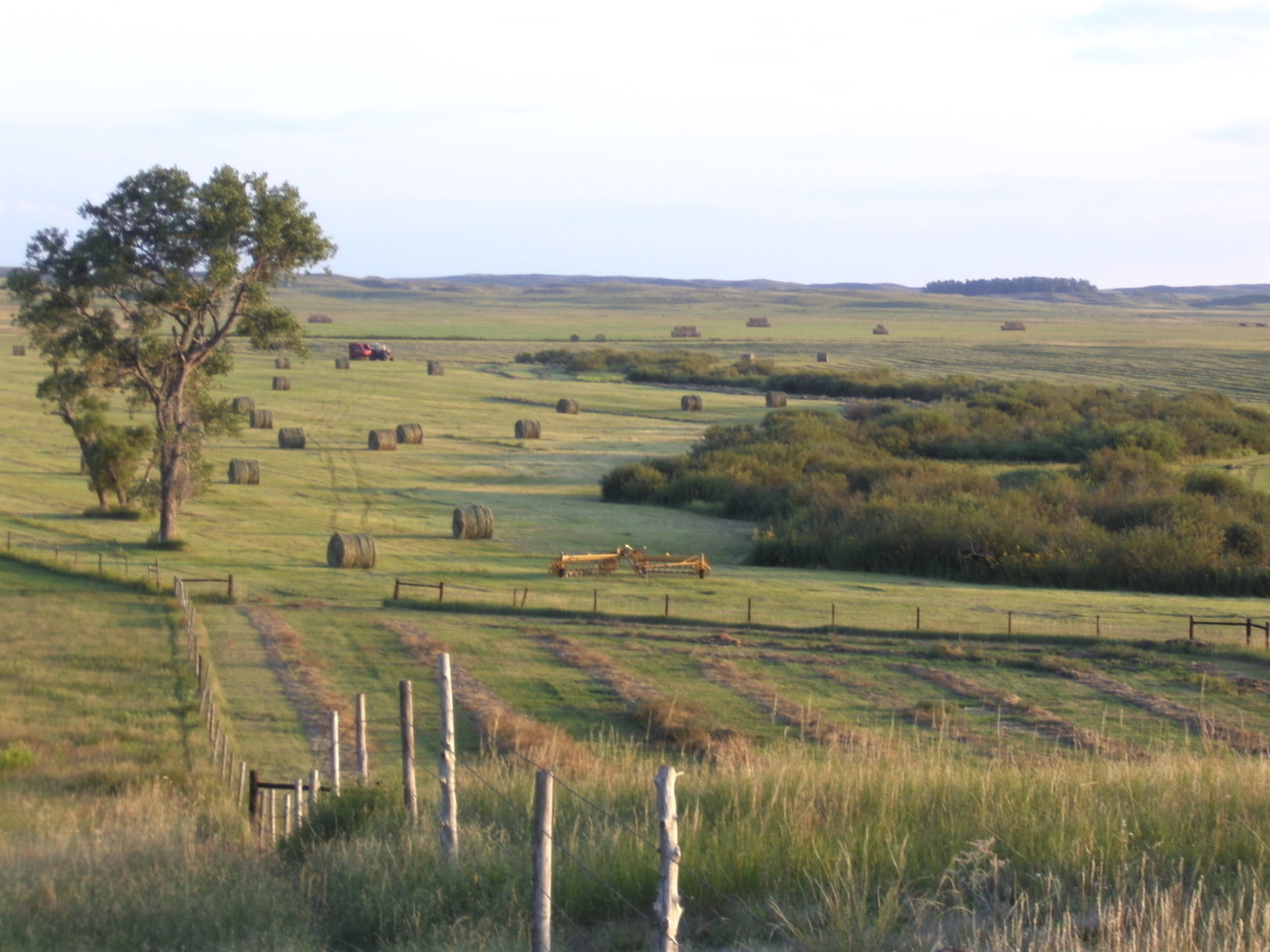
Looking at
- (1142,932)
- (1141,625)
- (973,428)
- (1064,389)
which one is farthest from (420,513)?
(1064,389)

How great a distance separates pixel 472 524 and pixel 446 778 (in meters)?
26.4

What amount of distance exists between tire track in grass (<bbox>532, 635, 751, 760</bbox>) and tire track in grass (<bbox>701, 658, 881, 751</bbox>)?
838 mm

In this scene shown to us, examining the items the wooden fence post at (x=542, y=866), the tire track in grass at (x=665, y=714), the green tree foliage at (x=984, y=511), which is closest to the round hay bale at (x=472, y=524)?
the green tree foliage at (x=984, y=511)

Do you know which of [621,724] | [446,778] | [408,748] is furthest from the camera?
[621,724]

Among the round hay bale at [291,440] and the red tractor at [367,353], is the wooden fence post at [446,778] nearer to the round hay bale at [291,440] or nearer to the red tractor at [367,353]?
the round hay bale at [291,440]

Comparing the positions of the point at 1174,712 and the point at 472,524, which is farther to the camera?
the point at 472,524

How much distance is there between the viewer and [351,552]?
28703 millimetres

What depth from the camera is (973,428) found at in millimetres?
56344

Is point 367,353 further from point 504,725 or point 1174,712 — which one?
point 1174,712

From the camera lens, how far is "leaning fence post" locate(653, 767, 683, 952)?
16.6ft

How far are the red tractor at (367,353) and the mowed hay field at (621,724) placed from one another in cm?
4835

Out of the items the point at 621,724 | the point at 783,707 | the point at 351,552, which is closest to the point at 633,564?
the point at 351,552

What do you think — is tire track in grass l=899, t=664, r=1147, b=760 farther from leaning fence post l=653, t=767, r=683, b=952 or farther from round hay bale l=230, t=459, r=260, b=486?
round hay bale l=230, t=459, r=260, b=486

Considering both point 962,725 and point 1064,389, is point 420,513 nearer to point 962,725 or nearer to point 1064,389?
point 962,725
